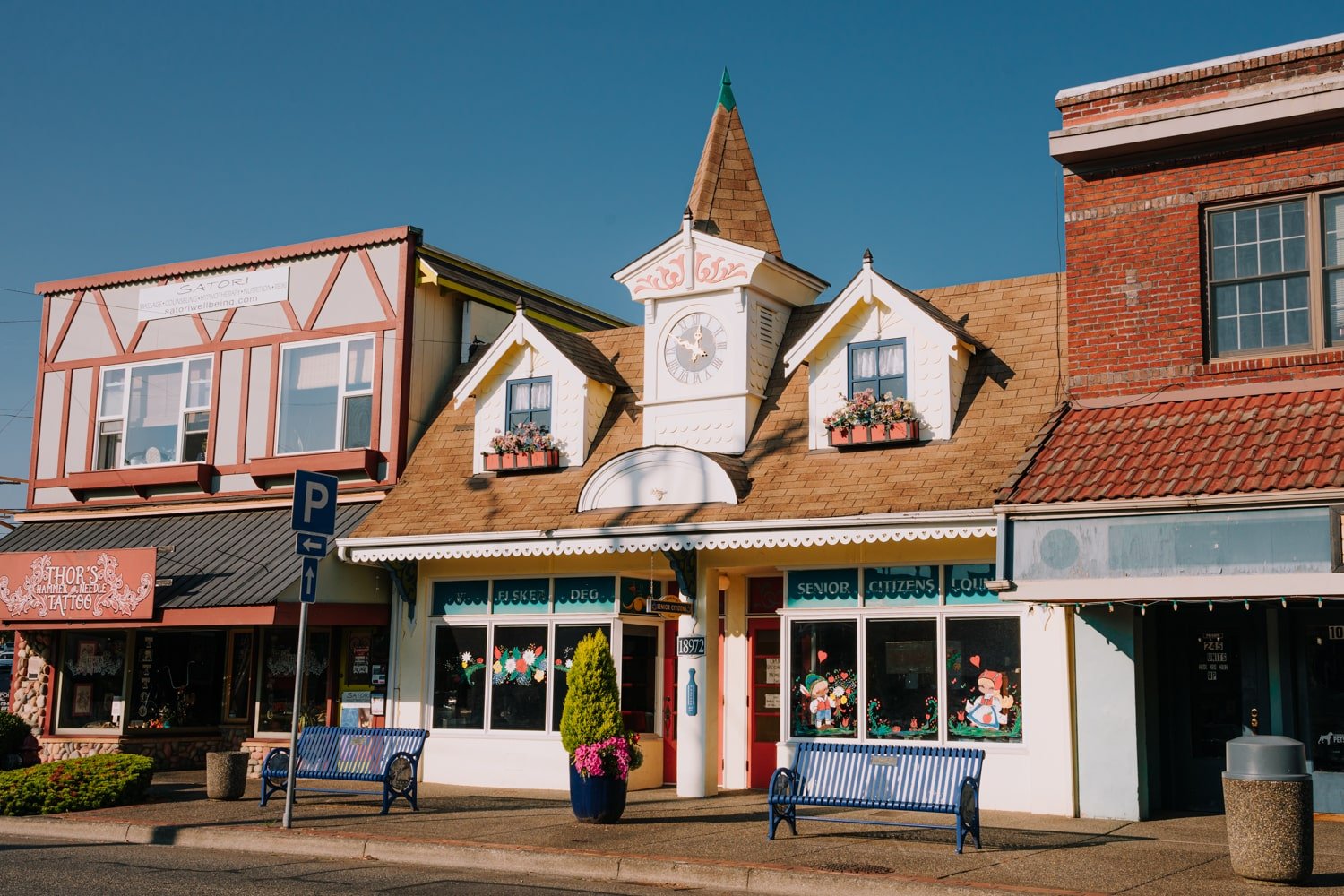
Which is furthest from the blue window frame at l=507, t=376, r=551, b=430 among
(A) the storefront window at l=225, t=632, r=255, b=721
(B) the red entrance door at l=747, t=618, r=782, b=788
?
(A) the storefront window at l=225, t=632, r=255, b=721

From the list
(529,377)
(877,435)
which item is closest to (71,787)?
(529,377)

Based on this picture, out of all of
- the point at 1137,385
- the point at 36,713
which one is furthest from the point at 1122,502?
the point at 36,713

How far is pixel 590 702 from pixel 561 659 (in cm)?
436

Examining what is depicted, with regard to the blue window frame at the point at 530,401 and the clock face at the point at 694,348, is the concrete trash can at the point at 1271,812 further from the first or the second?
the blue window frame at the point at 530,401

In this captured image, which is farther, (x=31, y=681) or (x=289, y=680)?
(x=31, y=681)

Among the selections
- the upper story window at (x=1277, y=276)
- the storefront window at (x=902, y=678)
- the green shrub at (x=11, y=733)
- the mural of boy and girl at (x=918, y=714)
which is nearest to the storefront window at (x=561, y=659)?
the mural of boy and girl at (x=918, y=714)

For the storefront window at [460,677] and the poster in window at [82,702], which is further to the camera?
the poster in window at [82,702]

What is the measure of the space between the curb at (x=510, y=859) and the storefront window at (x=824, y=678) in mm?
5293

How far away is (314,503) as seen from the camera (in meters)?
13.8

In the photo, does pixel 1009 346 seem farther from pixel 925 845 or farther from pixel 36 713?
pixel 36 713

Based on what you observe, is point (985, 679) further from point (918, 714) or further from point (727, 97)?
point (727, 97)

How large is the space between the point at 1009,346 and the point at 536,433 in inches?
→ 259

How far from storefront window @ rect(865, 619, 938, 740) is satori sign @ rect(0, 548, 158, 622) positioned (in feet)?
33.5

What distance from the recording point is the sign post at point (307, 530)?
13.5 m
